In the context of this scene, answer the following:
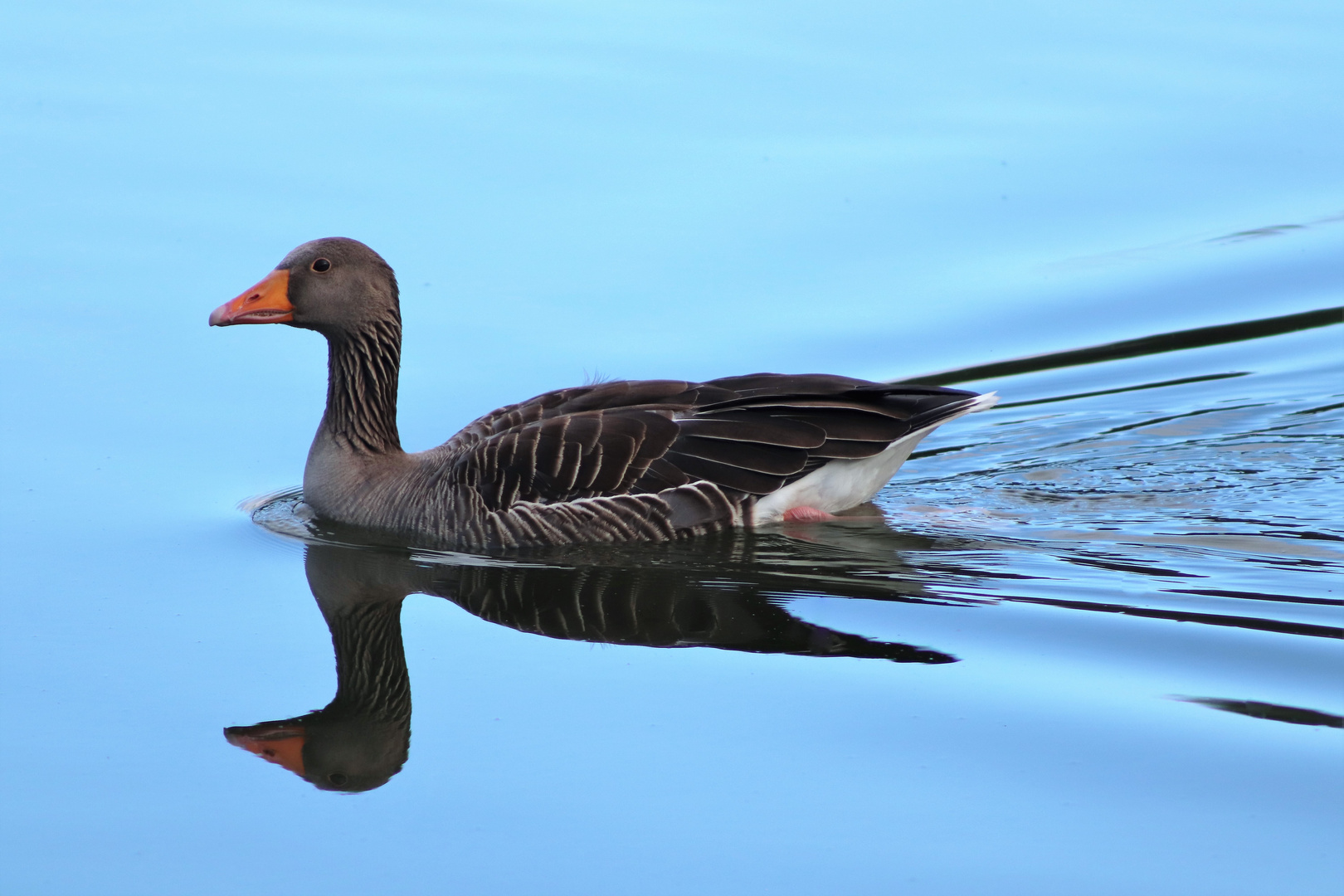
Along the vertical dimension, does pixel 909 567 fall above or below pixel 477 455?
below

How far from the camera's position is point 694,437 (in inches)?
398

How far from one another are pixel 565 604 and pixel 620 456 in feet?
4.05

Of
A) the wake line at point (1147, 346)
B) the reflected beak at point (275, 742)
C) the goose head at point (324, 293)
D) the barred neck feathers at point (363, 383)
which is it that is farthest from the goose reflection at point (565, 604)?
the wake line at point (1147, 346)

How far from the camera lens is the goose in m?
10.0

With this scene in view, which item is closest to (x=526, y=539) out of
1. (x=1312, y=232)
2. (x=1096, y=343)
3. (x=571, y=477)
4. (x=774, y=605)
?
(x=571, y=477)

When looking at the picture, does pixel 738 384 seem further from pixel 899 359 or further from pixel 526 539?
pixel 899 359

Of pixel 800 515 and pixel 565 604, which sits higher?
pixel 800 515

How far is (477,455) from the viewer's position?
10.1 m

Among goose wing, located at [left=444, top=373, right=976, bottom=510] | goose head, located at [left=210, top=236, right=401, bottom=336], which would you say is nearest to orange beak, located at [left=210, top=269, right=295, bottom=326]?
goose head, located at [left=210, top=236, right=401, bottom=336]

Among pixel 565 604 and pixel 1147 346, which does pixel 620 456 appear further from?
pixel 1147 346

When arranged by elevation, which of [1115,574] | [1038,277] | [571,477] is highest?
[1038,277]

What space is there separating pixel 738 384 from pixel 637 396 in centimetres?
63

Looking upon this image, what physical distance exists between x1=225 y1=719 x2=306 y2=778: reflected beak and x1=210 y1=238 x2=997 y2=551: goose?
2.63 m

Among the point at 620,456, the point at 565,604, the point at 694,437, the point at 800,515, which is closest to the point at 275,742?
the point at 565,604
